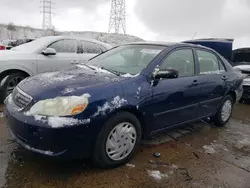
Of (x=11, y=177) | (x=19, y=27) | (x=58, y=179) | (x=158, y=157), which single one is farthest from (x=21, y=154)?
(x=19, y=27)

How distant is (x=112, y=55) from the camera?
404 centimetres

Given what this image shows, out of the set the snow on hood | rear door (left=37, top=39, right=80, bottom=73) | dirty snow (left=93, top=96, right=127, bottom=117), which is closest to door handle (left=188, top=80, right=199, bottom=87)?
dirty snow (left=93, top=96, right=127, bottom=117)

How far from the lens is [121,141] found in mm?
2992

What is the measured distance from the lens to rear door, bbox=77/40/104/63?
6309 mm

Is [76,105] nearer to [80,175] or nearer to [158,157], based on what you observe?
[80,175]

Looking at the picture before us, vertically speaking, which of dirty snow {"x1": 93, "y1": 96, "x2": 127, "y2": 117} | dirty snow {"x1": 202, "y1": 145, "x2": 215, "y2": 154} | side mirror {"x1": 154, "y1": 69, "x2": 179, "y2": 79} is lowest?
dirty snow {"x1": 202, "y1": 145, "x2": 215, "y2": 154}

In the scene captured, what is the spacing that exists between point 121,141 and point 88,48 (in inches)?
156

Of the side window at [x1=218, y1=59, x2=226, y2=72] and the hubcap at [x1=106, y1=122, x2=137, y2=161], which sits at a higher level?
the side window at [x1=218, y1=59, x2=226, y2=72]

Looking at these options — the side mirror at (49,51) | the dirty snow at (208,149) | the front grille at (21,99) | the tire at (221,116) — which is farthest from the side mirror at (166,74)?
the side mirror at (49,51)

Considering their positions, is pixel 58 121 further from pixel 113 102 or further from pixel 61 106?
pixel 113 102

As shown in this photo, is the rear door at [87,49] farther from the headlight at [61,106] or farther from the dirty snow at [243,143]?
the dirty snow at [243,143]

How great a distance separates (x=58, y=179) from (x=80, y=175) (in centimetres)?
24

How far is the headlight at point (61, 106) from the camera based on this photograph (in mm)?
2539

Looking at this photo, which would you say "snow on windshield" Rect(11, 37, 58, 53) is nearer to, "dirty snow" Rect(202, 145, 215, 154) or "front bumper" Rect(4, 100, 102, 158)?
"front bumper" Rect(4, 100, 102, 158)
